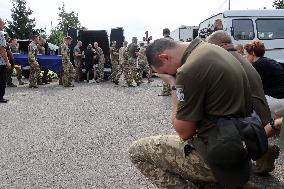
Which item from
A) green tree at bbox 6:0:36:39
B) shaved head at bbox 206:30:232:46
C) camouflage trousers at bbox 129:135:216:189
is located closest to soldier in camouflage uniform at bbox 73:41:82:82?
shaved head at bbox 206:30:232:46

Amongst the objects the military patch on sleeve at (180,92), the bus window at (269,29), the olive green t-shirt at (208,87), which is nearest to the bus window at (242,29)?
the bus window at (269,29)

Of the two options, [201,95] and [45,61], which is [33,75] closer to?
[45,61]

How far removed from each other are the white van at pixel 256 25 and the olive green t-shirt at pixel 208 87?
382 inches

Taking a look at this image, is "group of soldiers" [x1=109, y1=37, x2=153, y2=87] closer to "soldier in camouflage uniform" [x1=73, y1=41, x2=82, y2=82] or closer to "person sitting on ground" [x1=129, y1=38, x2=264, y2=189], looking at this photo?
"soldier in camouflage uniform" [x1=73, y1=41, x2=82, y2=82]

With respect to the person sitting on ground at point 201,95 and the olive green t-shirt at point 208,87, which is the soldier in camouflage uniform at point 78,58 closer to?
the person sitting on ground at point 201,95

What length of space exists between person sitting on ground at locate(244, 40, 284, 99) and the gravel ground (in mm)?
692

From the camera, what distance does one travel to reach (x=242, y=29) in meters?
12.5

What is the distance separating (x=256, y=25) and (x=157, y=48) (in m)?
10.2

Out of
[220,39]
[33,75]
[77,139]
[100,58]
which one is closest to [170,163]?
[220,39]

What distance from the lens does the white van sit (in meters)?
12.3

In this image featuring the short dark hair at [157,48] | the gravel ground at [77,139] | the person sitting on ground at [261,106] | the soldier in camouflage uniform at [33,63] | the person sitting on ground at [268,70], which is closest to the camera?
the short dark hair at [157,48]

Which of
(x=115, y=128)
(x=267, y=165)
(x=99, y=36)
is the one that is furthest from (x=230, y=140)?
(x=99, y=36)

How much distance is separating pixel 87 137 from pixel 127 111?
2.74 metres

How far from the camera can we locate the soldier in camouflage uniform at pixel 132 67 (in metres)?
15.7
